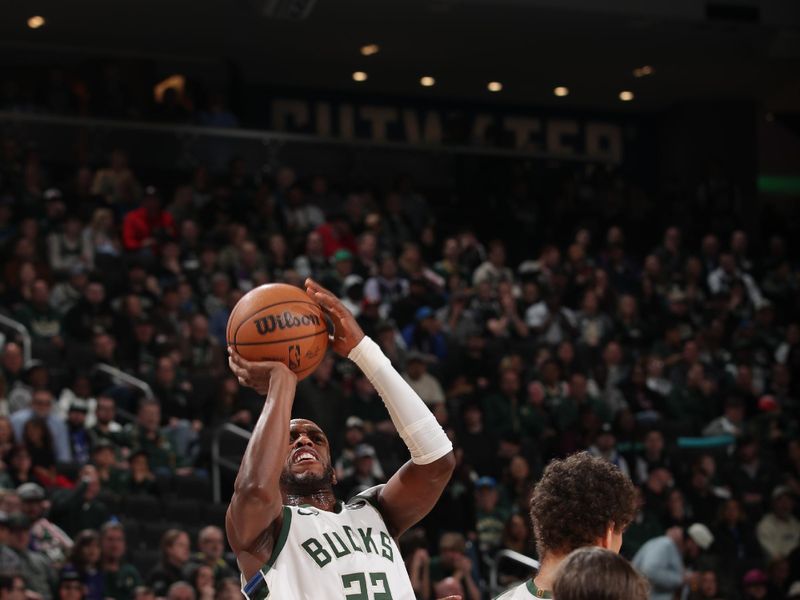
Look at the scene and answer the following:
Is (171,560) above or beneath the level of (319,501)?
beneath

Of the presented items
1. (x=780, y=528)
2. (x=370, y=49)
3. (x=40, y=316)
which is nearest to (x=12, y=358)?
(x=40, y=316)

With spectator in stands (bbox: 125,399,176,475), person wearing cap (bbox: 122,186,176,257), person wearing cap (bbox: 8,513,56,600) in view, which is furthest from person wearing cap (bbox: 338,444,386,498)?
person wearing cap (bbox: 122,186,176,257)

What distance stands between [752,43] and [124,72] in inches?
308

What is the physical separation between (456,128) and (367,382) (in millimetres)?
7652

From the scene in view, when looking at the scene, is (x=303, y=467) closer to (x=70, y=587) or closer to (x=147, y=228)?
(x=70, y=587)

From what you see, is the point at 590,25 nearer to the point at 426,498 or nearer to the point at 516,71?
the point at 516,71

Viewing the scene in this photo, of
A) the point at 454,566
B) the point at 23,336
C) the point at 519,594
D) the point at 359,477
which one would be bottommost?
the point at 454,566

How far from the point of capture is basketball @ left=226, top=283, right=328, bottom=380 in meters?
4.39

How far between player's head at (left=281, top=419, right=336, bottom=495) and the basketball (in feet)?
0.72

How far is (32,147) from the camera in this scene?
1620 cm

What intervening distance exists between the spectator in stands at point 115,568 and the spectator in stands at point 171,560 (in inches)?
5.5

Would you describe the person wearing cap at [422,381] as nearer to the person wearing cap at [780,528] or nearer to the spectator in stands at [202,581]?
the person wearing cap at [780,528]

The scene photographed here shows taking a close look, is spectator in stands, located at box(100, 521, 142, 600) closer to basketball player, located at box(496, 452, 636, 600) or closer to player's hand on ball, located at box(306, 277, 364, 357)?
player's hand on ball, located at box(306, 277, 364, 357)

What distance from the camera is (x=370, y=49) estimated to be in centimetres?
1848
